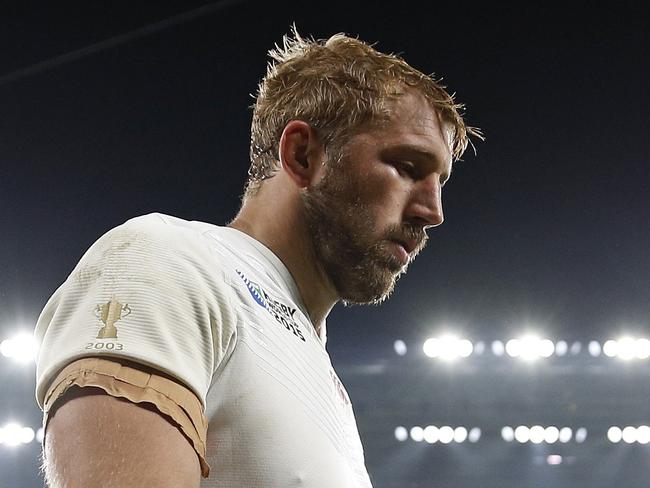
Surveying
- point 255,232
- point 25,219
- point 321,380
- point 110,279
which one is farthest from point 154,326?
point 25,219

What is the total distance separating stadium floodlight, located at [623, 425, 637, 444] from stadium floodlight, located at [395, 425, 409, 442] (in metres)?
2.36

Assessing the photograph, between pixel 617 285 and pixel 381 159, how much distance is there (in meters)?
8.74

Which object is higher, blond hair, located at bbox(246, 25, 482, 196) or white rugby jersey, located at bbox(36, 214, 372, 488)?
blond hair, located at bbox(246, 25, 482, 196)

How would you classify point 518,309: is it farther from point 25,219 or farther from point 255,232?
point 255,232

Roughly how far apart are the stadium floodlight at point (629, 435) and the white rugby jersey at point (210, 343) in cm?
935

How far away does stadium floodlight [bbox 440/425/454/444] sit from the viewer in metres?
9.74

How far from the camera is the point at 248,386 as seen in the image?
2.66 feet

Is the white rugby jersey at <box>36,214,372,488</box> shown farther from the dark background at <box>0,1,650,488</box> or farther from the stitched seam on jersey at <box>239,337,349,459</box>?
the dark background at <box>0,1,650,488</box>

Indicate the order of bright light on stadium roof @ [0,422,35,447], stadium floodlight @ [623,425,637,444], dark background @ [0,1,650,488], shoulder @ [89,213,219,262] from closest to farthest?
1. shoulder @ [89,213,219,262]
2. dark background @ [0,1,650,488]
3. bright light on stadium roof @ [0,422,35,447]
4. stadium floodlight @ [623,425,637,444]

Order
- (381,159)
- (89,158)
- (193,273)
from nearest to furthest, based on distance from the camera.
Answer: (193,273) < (381,159) < (89,158)

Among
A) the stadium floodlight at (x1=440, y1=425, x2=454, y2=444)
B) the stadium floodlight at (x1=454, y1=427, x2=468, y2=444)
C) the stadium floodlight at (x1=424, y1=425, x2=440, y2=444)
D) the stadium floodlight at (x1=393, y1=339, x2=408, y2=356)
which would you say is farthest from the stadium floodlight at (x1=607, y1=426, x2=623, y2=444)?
the stadium floodlight at (x1=393, y1=339, x2=408, y2=356)

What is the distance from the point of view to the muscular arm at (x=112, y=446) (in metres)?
0.65

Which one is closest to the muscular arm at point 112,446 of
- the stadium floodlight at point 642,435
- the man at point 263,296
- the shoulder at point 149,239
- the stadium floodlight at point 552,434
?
the man at point 263,296

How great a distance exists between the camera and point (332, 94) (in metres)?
1.24
